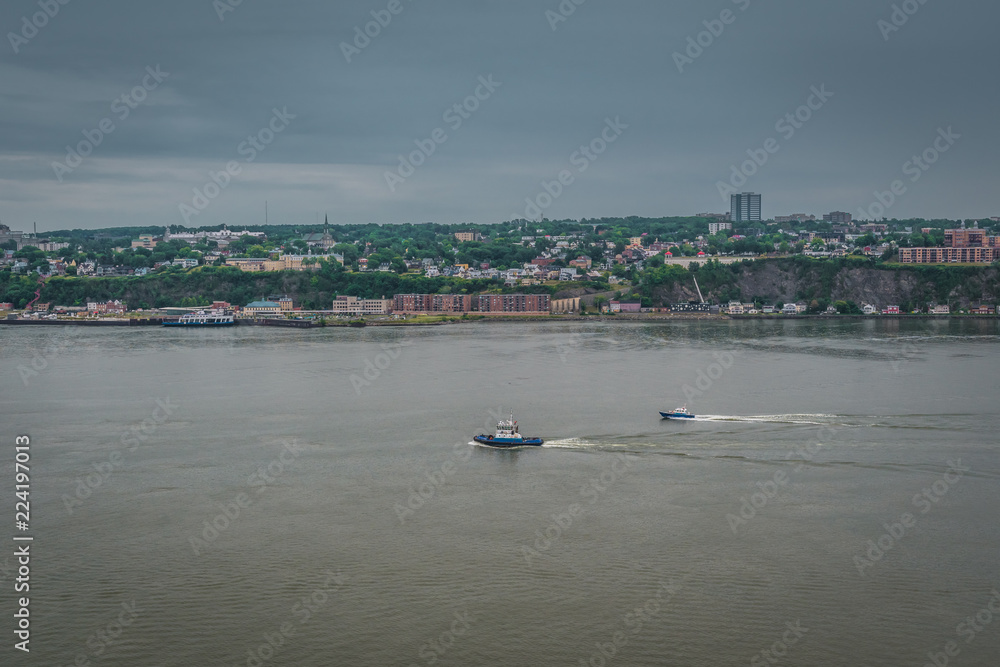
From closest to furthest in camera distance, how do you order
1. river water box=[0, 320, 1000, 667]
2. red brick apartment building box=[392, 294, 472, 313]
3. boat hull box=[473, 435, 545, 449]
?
river water box=[0, 320, 1000, 667], boat hull box=[473, 435, 545, 449], red brick apartment building box=[392, 294, 472, 313]

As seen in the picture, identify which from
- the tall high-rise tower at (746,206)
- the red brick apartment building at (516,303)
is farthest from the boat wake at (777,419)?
the tall high-rise tower at (746,206)

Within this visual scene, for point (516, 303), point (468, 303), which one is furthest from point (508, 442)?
point (468, 303)

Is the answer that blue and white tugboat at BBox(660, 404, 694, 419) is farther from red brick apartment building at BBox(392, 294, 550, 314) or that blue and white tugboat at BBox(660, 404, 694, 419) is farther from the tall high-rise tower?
the tall high-rise tower

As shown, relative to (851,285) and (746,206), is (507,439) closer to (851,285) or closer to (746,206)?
(851,285)

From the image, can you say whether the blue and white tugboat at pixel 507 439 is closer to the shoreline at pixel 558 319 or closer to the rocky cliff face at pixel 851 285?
the shoreline at pixel 558 319

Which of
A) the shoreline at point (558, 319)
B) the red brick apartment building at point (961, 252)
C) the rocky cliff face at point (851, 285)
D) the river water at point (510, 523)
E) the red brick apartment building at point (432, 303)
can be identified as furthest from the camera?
the red brick apartment building at point (961, 252)

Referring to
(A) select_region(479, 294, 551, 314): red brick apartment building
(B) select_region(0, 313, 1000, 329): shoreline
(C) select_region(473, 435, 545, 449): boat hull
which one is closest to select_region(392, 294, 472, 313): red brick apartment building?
(A) select_region(479, 294, 551, 314): red brick apartment building
